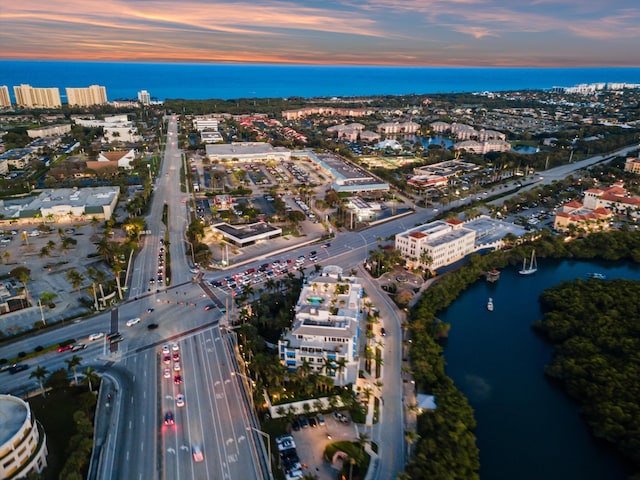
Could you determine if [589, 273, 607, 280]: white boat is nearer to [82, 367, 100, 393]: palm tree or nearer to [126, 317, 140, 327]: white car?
[126, 317, 140, 327]: white car

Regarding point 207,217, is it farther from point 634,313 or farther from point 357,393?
point 634,313

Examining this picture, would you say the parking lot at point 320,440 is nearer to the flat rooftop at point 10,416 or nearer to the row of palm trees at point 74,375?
the row of palm trees at point 74,375

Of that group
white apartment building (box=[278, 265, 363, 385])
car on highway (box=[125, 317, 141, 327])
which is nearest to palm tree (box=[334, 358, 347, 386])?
white apartment building (box=[278, 265, 363, 385])

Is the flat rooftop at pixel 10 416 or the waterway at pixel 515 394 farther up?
the flat rooftop at pixel 10 416

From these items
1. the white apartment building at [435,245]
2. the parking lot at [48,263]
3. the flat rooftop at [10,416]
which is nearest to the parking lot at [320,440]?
the flat rooftop at [10,416]

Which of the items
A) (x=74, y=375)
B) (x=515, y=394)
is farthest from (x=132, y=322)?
(x=515, y=394)

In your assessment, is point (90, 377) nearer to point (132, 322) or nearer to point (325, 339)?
point (132, 322)

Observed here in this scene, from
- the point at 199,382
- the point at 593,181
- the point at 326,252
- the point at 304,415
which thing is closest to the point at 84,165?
the point at 326,252
